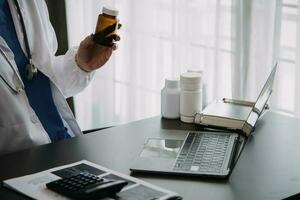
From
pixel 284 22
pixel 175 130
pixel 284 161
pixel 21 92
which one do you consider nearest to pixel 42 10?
pixel 21 92

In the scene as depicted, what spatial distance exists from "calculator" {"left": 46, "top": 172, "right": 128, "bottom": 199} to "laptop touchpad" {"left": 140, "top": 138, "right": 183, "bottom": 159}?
0.83 feet

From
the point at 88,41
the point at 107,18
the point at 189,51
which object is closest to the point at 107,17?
the point at 107,18

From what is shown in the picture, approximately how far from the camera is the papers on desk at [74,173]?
1.34 meters

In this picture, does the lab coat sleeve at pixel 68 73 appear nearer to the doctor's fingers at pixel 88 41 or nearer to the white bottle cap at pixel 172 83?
the doctor's fingers at pixel 88 41

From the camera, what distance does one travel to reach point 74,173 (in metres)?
1.46

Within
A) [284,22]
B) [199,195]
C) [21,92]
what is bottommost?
[199,195]

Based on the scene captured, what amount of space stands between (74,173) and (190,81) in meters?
0.56

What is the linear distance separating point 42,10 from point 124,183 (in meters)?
0.97

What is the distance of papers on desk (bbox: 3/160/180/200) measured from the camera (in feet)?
4.39

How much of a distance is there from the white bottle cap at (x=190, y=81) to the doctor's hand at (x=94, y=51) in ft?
0.79

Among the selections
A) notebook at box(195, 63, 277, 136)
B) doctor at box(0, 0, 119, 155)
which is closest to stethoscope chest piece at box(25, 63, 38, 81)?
doctor at box(0, 0, 119, 155)

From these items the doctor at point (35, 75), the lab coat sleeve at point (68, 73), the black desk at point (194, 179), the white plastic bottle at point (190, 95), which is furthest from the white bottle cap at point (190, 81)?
the lab coat sleeve at point (68, 73)

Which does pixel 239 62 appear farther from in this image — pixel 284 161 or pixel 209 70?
pixel 284 161

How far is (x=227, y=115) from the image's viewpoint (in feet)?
6.07
